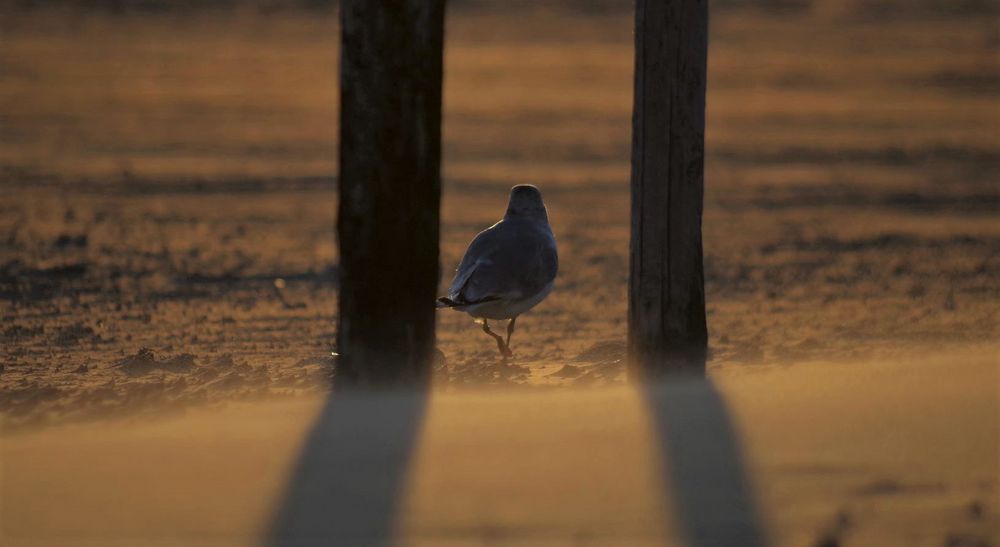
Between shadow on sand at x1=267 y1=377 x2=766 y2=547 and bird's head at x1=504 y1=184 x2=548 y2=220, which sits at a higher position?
bird's head at x1=504 y1=184 x2=548 y2=220

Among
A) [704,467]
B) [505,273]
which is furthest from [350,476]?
[505,273]

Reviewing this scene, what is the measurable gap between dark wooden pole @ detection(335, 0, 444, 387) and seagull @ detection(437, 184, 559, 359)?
45.3 inches

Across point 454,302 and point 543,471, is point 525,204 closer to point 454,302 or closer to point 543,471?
point 454,302

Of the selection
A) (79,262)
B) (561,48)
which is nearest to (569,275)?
(79,262)

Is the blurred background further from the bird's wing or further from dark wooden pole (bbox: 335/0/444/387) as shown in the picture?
dark wooden pole (bbox: 335/0/444/387)

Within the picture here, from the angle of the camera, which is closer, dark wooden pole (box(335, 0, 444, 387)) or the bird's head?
dark wooden pole (box(335, 0, 444, 387))

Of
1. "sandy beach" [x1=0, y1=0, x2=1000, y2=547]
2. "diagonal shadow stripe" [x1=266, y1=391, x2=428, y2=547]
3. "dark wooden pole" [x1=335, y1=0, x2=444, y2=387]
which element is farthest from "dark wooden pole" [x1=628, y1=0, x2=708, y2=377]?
"diagonal shadow stripe" [x1=266, y1=391, x2=428, y2=547]

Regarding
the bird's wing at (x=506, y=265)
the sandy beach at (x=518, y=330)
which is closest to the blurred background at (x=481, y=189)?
the sandy beach at (x=518, y=330)

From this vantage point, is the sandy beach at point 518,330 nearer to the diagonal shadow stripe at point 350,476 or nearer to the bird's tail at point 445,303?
the diagonal shadow stripe at point 350,476

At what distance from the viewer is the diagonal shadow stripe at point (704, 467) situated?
4551 millimetres

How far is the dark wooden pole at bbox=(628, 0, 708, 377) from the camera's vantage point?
6.67 metres

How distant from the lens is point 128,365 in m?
8.11

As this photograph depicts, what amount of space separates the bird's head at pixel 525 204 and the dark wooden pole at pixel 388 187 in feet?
6.95

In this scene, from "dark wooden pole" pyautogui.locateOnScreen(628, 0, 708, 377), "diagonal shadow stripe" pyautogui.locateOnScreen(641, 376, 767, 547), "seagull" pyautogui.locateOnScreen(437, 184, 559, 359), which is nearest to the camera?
"diagonal shadow stripe" pyautogui.locateOnScreen(641, 376, 767, 547)
